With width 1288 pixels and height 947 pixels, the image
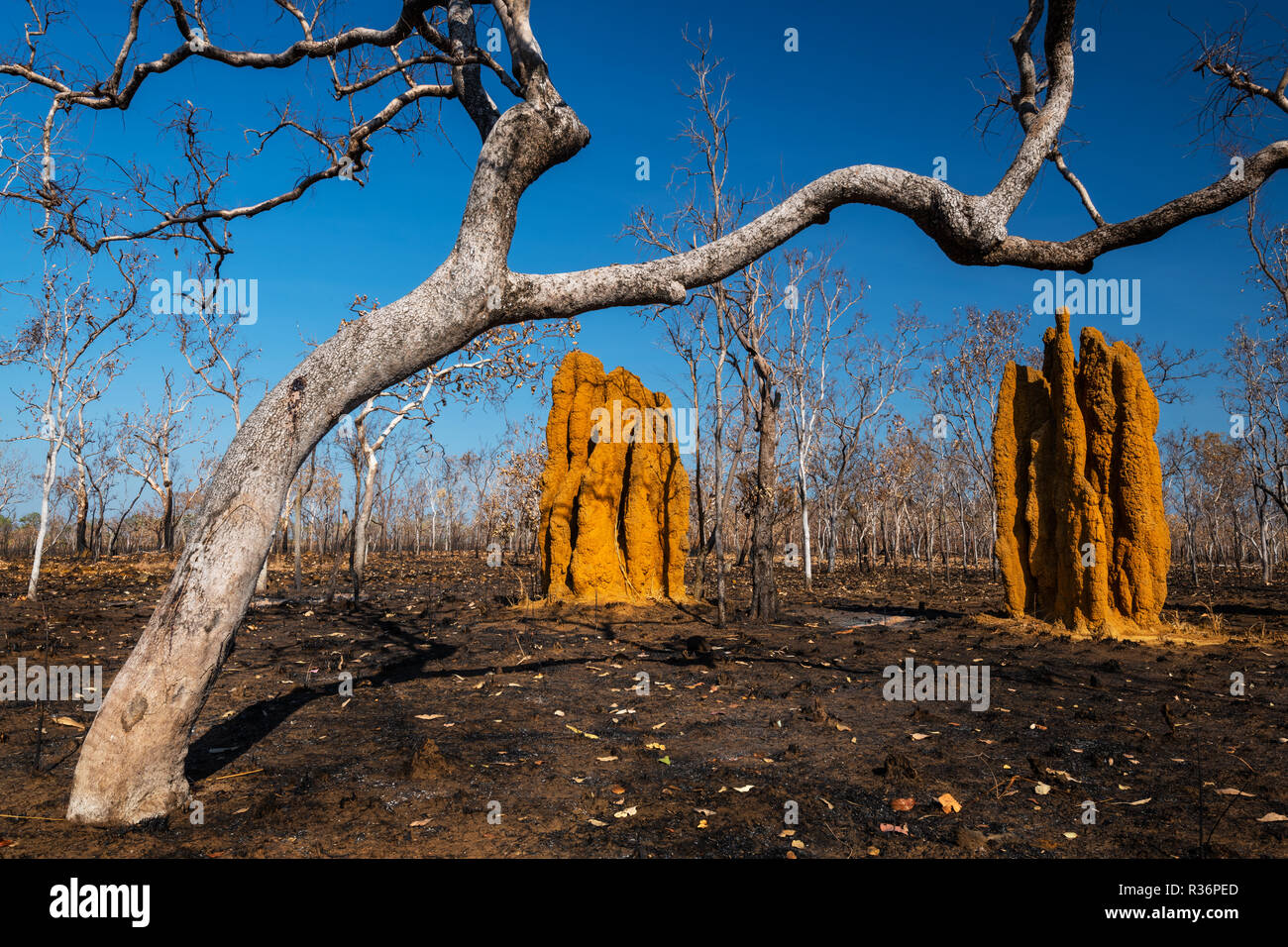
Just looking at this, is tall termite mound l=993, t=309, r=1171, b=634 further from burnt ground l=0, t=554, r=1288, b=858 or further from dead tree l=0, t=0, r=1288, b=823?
dead tree l=0, t=0, r=1288, b=823

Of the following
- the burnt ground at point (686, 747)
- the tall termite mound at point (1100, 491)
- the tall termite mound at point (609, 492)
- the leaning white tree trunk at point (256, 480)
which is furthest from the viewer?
the tall termite mound at point (609, 492)

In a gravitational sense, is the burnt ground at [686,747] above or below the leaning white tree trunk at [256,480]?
below

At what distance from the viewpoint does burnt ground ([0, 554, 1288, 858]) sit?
3.67 m

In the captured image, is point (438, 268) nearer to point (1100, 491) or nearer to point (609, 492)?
point (609, 492)

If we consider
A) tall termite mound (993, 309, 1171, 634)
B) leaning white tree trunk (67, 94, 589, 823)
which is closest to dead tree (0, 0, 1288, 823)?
leaning white tree trunk (67, 94, 589, 823)

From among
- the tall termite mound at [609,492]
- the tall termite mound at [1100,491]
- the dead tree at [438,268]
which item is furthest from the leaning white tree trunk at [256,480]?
the tall termite mound at [1100,491]

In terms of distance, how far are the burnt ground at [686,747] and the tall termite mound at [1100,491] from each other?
0.80m

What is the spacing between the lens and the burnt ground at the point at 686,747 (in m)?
3.67

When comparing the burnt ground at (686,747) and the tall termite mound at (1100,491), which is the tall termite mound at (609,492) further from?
the tall termite mound at (1100,491)

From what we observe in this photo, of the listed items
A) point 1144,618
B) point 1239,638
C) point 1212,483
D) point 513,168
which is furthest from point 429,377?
point 1212,483

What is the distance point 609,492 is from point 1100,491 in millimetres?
7939

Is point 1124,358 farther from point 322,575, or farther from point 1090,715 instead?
point 322,575

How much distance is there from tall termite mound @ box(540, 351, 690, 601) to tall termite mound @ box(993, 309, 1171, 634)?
637cm

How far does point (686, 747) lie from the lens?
5.35 m
